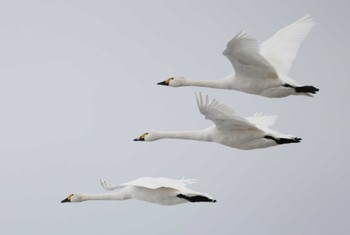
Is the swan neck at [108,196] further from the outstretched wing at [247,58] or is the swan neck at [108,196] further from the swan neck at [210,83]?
the outstretched wing at [247,58]

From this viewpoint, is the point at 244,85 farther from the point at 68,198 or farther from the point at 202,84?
the point at 68,198

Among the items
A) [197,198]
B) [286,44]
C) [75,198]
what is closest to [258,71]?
[286,44]

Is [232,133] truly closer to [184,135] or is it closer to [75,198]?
[184,135]

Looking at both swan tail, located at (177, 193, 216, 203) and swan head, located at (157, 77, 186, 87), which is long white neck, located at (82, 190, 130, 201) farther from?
swan head, located at (157, 77, 186, 87)

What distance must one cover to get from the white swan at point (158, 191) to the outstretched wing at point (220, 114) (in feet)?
5.34

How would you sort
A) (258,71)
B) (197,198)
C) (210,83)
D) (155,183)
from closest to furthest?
(197,198), (155,183), (258,71), (210,83)

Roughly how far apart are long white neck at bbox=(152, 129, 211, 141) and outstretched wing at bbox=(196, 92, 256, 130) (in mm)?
800

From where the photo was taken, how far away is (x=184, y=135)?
26.9 meters

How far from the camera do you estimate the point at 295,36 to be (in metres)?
29.1

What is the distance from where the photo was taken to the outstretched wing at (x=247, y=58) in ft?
82.5

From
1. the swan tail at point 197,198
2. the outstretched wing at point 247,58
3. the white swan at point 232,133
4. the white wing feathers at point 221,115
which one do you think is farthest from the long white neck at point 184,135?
the swan tail at point 197,198

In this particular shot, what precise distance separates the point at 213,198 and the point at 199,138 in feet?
7.68

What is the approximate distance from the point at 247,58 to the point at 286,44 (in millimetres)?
3188

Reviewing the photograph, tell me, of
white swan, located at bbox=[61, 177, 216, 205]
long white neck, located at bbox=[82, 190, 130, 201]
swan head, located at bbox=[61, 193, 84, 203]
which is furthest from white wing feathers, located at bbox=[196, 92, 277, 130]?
swan head, located at bbox=[61, 193, 84, 203]
